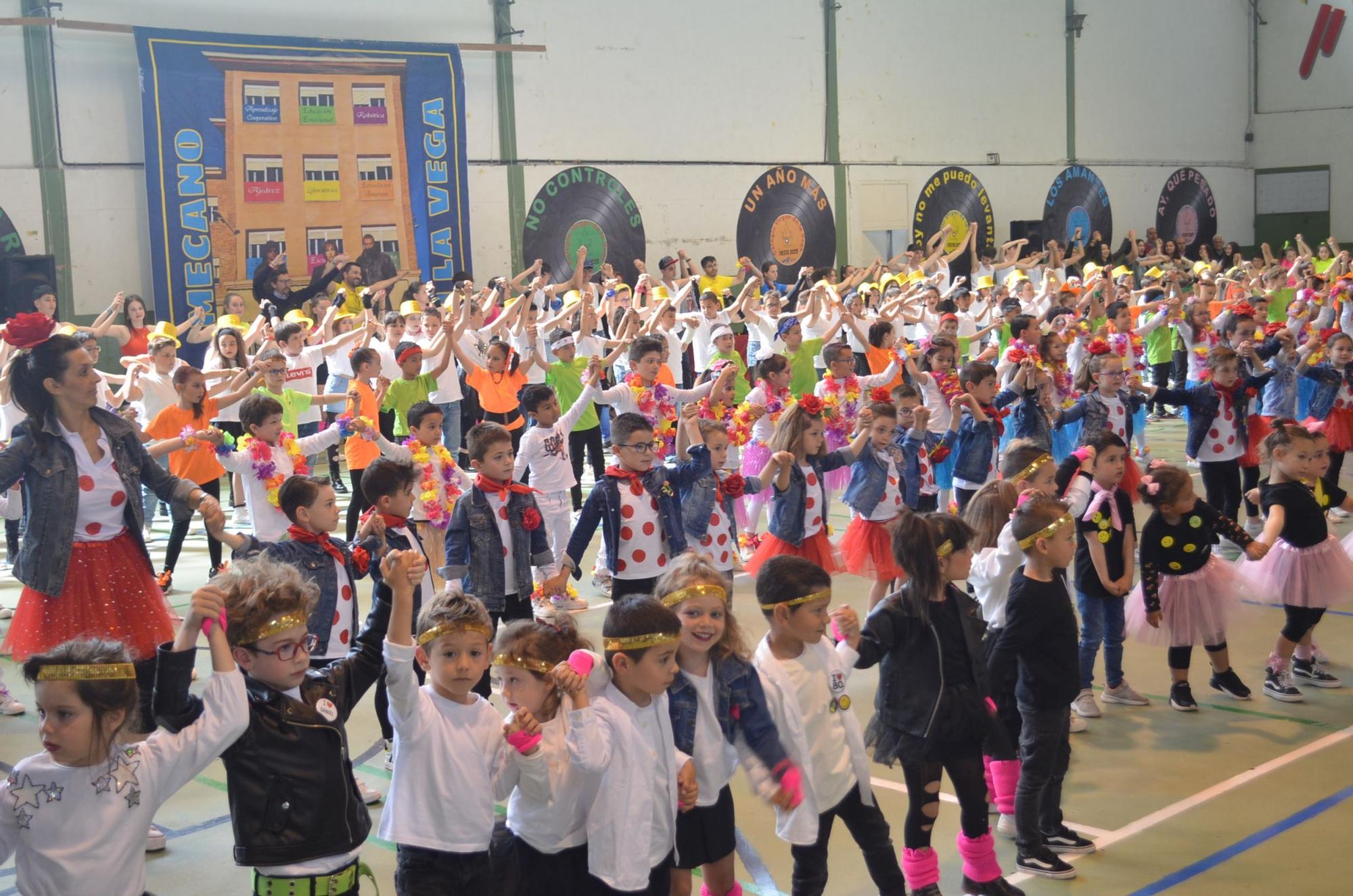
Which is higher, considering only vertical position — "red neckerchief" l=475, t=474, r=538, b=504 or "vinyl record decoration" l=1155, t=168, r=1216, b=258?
"vinyl record decoration" l=1155, t=168, r=1216, b=258

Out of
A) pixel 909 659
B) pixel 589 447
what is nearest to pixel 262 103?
pixel 589 447

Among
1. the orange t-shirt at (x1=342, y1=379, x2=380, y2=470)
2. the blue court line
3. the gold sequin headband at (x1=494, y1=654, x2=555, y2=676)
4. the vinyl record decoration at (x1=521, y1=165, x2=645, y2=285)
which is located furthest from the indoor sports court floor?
the vinyl record decoration at (x1=521, y1=165, x2=645, y2=285)

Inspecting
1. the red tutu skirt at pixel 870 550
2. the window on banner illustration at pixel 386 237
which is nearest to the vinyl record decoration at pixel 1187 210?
the window on banner illustration at pixel 386 237

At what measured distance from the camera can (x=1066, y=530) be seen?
5.01 m

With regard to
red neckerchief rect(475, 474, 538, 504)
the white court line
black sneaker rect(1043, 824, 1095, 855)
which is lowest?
the white court line

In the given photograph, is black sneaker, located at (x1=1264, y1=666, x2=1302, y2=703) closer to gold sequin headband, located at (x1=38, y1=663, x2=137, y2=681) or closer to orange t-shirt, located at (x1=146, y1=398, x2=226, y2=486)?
gold sequin headband, located at (x1=38, y1=663, x2=137, y2=681)

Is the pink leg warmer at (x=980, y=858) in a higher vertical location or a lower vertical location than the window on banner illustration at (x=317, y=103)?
lower

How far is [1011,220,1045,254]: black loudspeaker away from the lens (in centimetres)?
2789

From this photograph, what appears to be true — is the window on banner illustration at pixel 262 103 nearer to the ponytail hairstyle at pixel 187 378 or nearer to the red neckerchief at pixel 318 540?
the ponytail hairstyle at pixel 187 378

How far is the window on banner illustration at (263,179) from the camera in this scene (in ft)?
62.6

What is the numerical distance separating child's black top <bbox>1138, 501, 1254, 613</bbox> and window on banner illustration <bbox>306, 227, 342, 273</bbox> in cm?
1527

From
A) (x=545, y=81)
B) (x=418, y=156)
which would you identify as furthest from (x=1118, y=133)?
(x=418, y=156)

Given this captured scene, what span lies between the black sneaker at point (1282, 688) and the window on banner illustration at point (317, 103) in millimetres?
16325

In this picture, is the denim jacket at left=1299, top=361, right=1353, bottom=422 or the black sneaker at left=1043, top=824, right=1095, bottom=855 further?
the denim jacket at left=1299, top=361, right=1353, bottom=422
